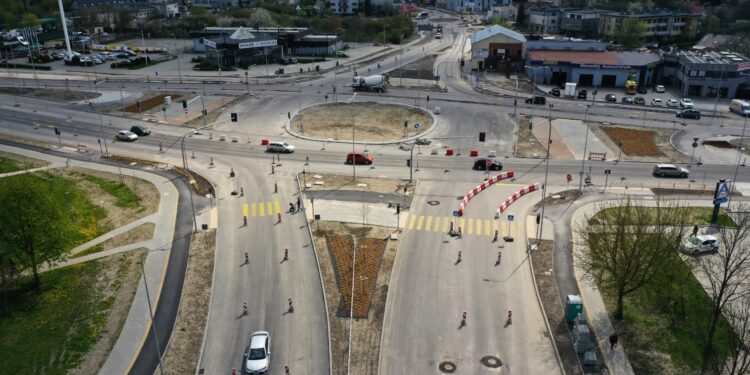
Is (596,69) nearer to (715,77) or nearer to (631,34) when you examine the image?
(715,77)

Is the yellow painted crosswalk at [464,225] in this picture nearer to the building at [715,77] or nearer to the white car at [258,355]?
the white car at [258,355]

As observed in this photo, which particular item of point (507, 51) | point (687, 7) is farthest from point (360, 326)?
point (687, 7)

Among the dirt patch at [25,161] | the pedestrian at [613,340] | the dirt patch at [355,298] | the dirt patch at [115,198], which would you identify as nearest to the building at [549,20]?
the dirt patch at [115,198]

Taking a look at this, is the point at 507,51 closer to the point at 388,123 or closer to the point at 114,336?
the point at 388,123

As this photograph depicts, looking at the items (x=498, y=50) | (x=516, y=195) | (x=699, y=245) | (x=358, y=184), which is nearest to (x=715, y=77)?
(x=498, y=50)

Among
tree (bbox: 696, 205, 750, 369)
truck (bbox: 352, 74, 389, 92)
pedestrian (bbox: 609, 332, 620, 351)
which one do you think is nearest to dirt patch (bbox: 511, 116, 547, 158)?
tree (bbox: 696, 205, 750, 369)

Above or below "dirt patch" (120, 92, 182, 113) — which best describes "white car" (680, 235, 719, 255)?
below

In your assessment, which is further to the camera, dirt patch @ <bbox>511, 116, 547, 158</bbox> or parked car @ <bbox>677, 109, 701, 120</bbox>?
parked car @ <bbox>677, 109, 701, 120</bbox>

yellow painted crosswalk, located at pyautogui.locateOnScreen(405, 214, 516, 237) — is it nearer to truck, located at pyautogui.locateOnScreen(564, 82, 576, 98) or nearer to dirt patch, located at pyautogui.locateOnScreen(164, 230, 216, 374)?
dirt patch, located at pyautogui.locateOnScreen(164, 230, 216, 374)
